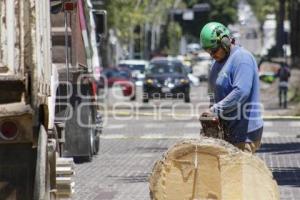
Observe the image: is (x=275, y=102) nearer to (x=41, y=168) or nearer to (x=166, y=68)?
(x=166, y=68)

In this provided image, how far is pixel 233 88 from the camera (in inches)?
361

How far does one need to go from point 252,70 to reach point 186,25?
11082cm

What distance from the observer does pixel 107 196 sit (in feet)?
42.7

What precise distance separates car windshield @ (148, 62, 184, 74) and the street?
971 cm

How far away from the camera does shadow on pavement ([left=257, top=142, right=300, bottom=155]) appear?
1866 centimetres

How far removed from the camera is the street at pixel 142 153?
13.6 m

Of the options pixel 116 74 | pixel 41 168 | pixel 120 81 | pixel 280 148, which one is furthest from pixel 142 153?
pixel 116 74

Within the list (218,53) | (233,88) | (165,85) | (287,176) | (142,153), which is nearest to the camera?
(233,88)

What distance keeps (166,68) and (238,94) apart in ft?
111

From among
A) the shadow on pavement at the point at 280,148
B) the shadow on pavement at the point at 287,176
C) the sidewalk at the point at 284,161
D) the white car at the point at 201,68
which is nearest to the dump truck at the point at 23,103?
the sidewalk at the point at 284,161

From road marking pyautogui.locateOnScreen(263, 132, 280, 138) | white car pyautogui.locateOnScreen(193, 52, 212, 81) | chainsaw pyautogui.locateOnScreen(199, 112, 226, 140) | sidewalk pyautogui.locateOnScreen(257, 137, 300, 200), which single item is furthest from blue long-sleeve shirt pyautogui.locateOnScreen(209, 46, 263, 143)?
white car pyautogui.locateOnScreen(193, 52, 212, 81)

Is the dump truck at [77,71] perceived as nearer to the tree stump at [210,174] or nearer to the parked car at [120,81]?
the tree stump at [210,174]

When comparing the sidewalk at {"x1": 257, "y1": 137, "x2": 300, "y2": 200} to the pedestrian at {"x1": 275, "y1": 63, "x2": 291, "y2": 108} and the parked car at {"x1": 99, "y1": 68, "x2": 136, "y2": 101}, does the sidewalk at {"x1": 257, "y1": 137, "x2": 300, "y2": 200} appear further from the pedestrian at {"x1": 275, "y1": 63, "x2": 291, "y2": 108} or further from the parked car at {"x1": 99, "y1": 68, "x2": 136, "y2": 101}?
the parked car at {"x1": 99, "y1": 68, "x2": 136, "y2": 101}

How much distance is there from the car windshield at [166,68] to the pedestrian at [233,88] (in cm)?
3260
